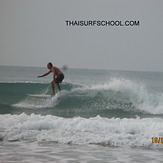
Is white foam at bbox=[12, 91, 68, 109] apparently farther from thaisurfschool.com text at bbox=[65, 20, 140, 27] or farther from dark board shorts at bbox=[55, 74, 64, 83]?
thaisurfschool.com text at bbox=[65, 20, 140, 27]

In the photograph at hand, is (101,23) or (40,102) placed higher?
(101,23)

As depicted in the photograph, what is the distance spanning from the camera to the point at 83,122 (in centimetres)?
455

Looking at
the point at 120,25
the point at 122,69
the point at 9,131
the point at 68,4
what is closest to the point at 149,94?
the point at 122,69

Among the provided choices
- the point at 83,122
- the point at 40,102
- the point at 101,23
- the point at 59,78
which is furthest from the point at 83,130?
the point at 101,23

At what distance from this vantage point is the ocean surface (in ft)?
11.3

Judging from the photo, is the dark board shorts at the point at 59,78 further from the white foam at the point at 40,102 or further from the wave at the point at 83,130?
the wave at the point at 83,130

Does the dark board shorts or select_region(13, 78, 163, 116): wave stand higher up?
the dark board shorts

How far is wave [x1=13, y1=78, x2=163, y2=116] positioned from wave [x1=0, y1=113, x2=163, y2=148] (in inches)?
29.8

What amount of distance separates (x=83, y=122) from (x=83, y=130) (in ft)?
0.55

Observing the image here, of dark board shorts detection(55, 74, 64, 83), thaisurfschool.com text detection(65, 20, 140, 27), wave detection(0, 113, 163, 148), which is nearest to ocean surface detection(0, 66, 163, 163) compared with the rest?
wave detection(0, 113, 163, 148)

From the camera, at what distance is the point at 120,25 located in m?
5.20

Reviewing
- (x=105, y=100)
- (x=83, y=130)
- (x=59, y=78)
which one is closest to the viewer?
(x=83, y=130)

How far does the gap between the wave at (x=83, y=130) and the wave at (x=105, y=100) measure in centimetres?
76

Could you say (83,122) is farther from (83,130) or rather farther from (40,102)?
(40,102)
